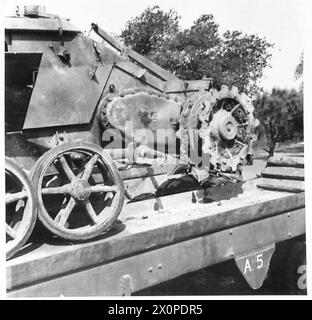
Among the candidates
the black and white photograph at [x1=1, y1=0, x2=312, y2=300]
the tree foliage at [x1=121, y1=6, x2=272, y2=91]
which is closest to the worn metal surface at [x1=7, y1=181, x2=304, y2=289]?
the black and white photograph at [x1=1, y1=0, x2=312, y2=300]

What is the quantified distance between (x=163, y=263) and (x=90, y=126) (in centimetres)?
244

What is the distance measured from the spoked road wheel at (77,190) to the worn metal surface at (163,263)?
13.0 inches

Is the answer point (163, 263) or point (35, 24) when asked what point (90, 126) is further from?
point (163, 263)

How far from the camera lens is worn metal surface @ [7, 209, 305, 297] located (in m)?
2.72

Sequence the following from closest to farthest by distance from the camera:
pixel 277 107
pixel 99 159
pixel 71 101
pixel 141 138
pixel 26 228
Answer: pixel 26 228
pixel 99 159
pixel 71 101
pixel 141 138
pixel 277 107

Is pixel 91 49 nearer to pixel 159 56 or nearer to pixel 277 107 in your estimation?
pixel 159 56

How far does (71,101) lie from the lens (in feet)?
15.6

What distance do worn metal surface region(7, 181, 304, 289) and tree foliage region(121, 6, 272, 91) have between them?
22.5 ft

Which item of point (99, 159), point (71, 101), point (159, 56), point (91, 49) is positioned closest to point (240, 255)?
point (99, 159)

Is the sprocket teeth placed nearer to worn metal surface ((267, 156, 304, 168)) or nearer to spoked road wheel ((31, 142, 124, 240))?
worn metal surface ((267, 156, 304, 168))

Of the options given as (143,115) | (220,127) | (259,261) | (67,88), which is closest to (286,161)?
(220,127)

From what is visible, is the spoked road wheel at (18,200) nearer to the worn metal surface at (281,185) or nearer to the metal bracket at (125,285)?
the metal bracket at (125,285)

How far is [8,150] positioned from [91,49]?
5.22 ft

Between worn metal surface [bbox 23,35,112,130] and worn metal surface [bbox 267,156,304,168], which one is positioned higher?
worn metal surface [bbox 23,35,112,130]
